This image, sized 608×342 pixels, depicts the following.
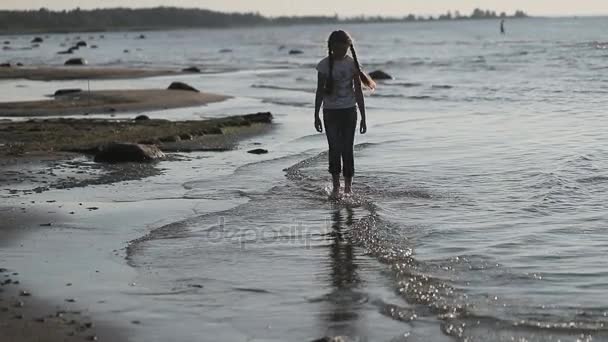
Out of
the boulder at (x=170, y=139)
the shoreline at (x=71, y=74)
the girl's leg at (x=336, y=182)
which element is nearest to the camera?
the girl's leg at (x=336, y=182)

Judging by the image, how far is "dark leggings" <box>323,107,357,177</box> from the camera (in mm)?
10117

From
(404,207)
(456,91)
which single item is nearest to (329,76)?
(404,207)

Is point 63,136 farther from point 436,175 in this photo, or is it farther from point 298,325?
point 298,325

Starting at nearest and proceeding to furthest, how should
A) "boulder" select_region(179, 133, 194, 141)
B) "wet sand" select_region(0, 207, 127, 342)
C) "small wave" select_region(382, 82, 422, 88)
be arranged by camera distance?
1. "wet sand" select_region(0, 207, 127, 342)
2. "boulder" select_region(179, 133, 194, 141)
3. "small wave" select_region(382, 82, 422, 88)

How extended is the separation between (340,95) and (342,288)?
369cm

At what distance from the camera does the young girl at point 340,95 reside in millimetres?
9766

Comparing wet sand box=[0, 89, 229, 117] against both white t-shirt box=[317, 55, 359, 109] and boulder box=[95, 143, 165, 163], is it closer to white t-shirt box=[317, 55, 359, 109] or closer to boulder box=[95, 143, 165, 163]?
boulder box=[95, 143, 165, 163]

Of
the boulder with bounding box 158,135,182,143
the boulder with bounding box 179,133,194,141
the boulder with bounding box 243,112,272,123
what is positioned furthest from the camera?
the boulder with bounding box 243,112,272,123

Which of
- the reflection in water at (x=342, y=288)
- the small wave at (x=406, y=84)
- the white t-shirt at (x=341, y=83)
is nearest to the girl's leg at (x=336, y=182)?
the white t-shirt at (x=341, y=83)

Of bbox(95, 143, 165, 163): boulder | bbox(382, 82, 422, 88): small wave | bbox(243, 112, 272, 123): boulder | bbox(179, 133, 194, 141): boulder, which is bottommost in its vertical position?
bbox(382, 82, 422, 88): small wave

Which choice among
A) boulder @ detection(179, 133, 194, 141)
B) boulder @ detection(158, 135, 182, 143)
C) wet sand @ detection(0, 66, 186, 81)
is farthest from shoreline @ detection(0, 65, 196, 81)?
boulder @ detection(158, 135, 182, 143)

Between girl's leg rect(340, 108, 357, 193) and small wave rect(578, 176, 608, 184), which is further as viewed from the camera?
small wave rect(578, 176, 608, 184)

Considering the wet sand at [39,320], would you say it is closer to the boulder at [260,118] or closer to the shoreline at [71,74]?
the boulder at [260,118]

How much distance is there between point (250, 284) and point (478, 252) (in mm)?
2010
